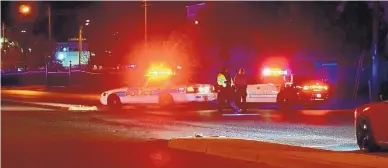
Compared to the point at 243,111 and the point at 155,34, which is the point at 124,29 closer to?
the point at 155,34

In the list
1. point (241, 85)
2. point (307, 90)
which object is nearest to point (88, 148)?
point (241, 85)

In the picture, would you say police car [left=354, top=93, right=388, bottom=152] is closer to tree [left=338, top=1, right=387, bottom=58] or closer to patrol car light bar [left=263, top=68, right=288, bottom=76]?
patrol car light bar [left=263, top=68, right=288, bottom=76]

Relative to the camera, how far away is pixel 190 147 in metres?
13.6

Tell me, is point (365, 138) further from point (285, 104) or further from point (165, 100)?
point (165, 100)

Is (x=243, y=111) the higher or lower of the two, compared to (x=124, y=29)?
lower

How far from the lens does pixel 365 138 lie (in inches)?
505

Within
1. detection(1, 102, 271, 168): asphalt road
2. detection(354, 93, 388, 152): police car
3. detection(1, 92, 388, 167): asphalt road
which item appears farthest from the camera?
detection(1, 92, 388, 167): asphalt road

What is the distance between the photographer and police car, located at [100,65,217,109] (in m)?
27.5

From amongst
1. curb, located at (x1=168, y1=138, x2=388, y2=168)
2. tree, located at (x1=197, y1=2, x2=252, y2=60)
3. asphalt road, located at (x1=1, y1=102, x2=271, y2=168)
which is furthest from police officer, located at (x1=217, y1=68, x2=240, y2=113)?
tree, located at (x1=197, y1=2, x2=252, y2=60)

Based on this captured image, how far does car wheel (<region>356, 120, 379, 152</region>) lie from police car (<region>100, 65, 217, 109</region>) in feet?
47.8

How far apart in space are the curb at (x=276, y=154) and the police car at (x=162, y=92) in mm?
13275

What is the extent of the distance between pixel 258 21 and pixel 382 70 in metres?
7.66

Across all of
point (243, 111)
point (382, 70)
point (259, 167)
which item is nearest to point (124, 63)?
point (382, 70)

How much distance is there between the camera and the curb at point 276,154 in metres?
10.6
